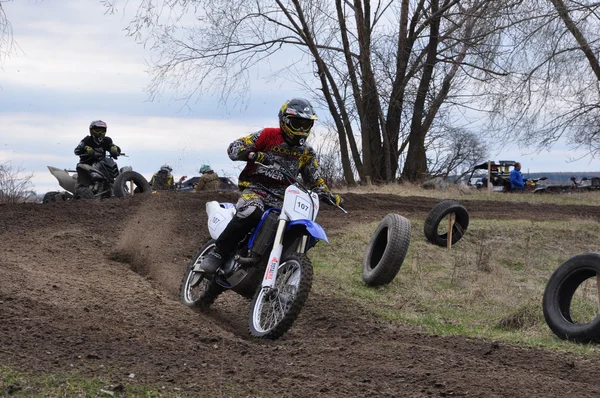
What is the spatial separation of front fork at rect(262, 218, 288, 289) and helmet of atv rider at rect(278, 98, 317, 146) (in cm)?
89

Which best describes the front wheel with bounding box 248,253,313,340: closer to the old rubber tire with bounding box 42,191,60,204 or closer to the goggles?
the goggles

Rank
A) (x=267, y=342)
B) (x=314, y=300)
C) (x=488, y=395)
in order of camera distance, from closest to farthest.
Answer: (x=488, y=395), (x=267, y=342), (x=314, y=300)

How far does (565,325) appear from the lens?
313 inches

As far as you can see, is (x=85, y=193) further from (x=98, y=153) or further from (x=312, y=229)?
(x=312, y=229)

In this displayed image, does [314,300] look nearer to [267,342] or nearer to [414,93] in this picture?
[267,342]

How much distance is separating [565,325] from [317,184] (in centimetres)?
270

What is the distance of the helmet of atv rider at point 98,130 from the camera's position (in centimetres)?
1817

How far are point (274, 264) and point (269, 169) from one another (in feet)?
3.43

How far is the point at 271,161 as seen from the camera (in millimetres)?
7867

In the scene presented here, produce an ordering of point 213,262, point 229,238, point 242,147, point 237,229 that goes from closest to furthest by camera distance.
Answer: point 242,147
point 237,229
point 229,238
point 213,262

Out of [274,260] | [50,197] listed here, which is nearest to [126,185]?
[50,197]

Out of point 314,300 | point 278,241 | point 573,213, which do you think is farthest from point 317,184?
point 573,213

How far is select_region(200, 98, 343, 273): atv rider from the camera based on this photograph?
7734mm

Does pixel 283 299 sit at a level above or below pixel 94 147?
below
